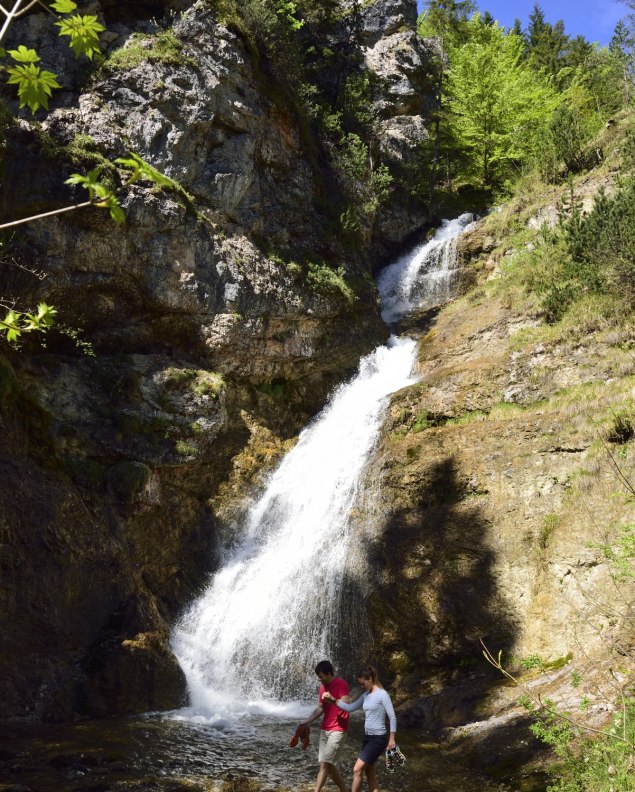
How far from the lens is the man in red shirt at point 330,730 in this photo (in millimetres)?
6121

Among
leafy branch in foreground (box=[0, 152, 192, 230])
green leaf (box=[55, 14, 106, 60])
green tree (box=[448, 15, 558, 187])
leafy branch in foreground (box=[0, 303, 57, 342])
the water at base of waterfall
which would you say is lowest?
the water at base of waterfall

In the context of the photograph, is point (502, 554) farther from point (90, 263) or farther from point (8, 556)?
point (90, 263)

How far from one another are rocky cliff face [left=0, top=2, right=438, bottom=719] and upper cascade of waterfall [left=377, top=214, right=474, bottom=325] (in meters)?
2.83

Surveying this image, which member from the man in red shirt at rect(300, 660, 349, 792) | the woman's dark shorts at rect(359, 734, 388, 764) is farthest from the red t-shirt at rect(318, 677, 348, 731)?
the woman's dark shorts at rect(359, 734, 388, 764)

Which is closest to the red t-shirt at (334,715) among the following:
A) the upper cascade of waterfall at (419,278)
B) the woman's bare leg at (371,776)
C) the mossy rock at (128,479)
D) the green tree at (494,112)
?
the woman's bare leg at (371,776)

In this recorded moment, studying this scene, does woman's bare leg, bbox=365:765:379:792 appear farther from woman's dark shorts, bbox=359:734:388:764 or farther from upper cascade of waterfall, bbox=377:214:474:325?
upper cascade of waterfall, bbox=377:214:474:325

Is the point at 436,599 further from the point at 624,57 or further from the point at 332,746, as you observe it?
the point at 624,57

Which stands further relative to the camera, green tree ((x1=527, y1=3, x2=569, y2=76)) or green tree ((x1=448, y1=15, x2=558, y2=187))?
green tree ((x1=527, y1=3, x2=569, y2=76))

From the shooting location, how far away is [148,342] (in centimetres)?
1648

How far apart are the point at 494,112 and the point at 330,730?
1133 inches

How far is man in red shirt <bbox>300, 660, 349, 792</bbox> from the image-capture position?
612 cm

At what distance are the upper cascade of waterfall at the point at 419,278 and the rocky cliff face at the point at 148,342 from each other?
283 cm

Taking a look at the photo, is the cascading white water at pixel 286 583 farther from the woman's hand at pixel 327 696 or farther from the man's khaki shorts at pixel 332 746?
the woman's hand at pixel 327 696

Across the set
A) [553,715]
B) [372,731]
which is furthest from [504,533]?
[372,731]
